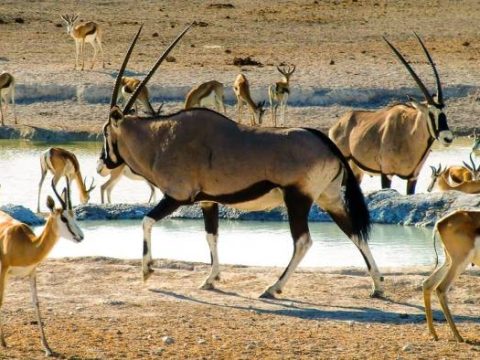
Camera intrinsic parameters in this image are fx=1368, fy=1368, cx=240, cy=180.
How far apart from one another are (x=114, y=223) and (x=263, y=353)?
7036 mm

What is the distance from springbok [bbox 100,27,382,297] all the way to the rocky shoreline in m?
3.54

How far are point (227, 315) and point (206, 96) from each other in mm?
16137

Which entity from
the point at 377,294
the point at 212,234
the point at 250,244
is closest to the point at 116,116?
the point at 212,234

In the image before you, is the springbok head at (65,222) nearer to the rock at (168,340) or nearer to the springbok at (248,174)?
the rock at (168,340)

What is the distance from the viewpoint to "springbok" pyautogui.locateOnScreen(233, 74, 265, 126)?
85.3ft

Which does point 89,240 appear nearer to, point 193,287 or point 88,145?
point 193,287

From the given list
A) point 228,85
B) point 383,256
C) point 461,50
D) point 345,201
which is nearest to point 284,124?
point 228,85

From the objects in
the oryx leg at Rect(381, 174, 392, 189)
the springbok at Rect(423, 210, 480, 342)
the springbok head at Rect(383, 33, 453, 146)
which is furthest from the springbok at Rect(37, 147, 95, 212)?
the springbok at Rect(423, 210, 480, 342)

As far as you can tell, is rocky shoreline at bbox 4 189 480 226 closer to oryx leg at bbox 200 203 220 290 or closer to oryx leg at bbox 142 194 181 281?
oryx leg at bbox 200 203 220 290

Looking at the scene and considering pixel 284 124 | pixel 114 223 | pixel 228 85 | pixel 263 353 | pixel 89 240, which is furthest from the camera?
pixel 228 85

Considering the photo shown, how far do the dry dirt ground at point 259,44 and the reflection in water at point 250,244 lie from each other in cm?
1010

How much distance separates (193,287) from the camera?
1109 cm

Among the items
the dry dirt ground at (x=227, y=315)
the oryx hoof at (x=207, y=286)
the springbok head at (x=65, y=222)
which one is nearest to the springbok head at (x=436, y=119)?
the dry dirt ground at (x=227, y=315)

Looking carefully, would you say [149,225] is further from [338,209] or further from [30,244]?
[30,244]
